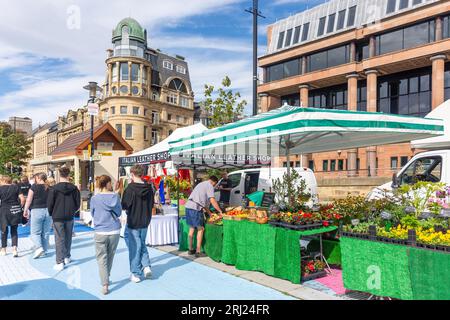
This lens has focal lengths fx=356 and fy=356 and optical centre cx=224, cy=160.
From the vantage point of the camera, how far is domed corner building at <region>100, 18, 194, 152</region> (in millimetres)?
52438

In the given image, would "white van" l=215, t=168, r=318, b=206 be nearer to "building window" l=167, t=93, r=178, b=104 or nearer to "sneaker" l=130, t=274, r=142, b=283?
"sneaker" l=130, t=274, r=142, b=283

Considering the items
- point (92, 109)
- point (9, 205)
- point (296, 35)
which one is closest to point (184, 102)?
point (296, 35)

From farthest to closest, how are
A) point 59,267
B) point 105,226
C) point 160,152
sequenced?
1. point 160,152
2. point 59,267
3. point 105,226

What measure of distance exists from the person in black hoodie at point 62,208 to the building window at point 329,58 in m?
30.7

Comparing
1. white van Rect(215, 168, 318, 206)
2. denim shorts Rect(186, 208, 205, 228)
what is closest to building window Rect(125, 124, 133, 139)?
white van Rect(215, 168, 318, 206)

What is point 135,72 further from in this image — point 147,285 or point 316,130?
point 316,130

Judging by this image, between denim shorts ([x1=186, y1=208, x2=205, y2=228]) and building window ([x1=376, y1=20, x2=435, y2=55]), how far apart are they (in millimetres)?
27553

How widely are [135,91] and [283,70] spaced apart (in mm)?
24692

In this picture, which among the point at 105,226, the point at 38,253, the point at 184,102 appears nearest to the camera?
the point at 105,226

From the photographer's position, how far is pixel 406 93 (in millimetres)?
30531

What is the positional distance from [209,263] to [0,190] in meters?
5.03
